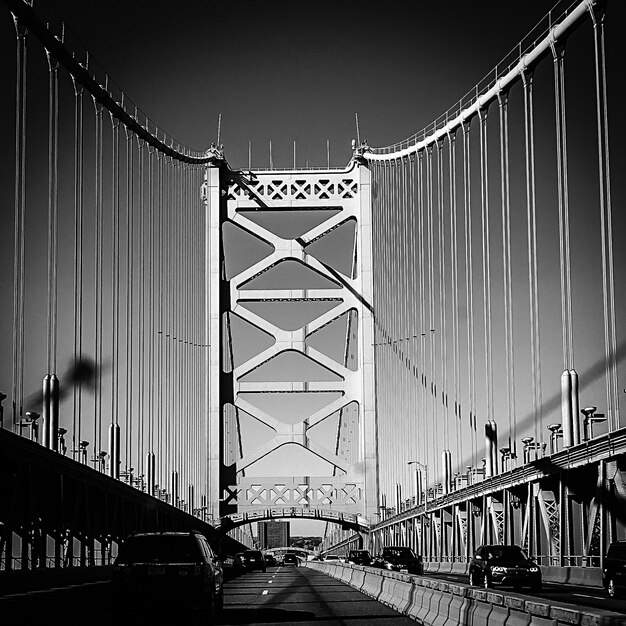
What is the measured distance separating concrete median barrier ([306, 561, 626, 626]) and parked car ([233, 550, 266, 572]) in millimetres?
37317

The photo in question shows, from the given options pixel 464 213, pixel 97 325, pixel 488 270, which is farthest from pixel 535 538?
pixel 464 213

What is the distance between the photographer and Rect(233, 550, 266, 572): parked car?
71.2m

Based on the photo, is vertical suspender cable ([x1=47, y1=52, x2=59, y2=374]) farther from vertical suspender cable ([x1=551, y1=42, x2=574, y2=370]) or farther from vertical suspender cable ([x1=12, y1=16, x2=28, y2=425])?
vertical suspender cable ([x1=551, y1=42, x2=574, y2=370])

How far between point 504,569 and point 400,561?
58.8 feet

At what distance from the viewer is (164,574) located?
69.7ft

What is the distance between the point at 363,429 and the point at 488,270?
83.6 ft

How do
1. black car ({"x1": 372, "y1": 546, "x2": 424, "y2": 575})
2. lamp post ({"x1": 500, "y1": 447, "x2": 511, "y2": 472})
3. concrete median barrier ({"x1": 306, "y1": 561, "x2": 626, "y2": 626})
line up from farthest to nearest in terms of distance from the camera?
lamp post ({"x1": 500, "y1": 447, "x2": 511, "y2": 472})
black car ({"x1": 372, "y1": 546, "x2": 424, "y2": 575})
concrete median barrier ({"x1": 306, "y1": 561, "x2": 626, "y2": 626})

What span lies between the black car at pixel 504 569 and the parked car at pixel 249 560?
32847 millimetres

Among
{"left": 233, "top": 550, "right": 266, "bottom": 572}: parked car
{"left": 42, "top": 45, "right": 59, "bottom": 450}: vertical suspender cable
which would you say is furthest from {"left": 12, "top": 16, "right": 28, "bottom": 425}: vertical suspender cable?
{"left": 233, "top": 550, "right": 266, "bottom": 572}: parked car

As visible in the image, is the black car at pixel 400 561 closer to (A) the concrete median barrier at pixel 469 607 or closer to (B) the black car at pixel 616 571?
(A) the concrete median barrier at pixel 469 607

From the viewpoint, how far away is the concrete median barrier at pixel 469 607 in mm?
13797

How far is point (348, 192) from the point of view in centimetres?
8756

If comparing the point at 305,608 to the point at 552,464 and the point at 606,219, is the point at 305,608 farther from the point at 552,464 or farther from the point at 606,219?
the point at 552,464

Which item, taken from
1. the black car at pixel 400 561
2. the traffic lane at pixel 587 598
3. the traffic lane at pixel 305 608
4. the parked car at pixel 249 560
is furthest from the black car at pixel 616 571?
the parked car at pixel 249 560
